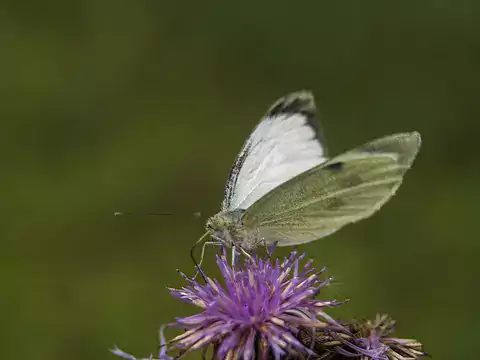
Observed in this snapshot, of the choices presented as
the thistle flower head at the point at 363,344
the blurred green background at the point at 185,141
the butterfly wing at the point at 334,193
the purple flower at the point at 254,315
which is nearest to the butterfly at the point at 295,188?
the butterfly wing at the point at 334,193

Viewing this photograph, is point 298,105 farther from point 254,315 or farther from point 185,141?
point 185,141

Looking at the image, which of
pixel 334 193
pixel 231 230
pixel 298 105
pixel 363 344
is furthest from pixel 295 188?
pixel 363 344

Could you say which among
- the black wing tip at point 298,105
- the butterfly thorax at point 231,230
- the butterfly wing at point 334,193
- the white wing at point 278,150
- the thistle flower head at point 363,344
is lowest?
the thistle flower head at point 363,344

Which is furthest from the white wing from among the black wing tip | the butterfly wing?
the butterfly wing

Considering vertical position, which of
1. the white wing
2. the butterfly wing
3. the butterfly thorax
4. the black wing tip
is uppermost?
the black wing tip

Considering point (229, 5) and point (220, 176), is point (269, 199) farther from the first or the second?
point (229, 5)

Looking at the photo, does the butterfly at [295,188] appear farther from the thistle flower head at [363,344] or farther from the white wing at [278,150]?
the thistle flower head at [363,344]

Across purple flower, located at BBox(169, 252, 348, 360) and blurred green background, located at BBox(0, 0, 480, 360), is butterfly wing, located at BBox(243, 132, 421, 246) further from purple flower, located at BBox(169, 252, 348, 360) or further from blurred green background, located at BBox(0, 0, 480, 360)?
blurred green background, located at BBox(0, 0, 480, 360)
